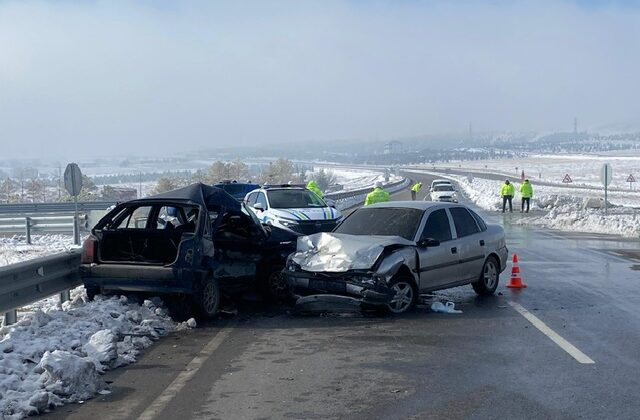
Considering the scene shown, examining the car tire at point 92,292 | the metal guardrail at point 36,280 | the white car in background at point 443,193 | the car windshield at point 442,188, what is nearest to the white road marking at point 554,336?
the car tire at point 92,292

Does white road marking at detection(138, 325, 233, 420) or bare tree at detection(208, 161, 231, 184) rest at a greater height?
bare tree at detection(208, 161, 231, 184)

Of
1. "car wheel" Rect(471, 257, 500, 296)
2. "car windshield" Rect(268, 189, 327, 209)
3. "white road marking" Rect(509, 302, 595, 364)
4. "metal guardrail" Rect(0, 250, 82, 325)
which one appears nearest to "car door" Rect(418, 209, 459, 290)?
"car wheel" Rect(471, 257, 500, 296)

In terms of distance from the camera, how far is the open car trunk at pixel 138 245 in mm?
10164

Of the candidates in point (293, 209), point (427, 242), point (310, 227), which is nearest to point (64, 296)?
point (427, 242)

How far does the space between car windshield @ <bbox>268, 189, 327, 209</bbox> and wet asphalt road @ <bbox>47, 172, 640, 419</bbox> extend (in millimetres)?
9172

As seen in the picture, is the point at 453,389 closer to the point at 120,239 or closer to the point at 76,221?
the point at 120,239

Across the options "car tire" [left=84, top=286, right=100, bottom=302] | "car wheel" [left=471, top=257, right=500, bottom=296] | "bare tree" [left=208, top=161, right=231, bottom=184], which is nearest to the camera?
"car tire" [left=84, top=286, right=100, bottom=302]

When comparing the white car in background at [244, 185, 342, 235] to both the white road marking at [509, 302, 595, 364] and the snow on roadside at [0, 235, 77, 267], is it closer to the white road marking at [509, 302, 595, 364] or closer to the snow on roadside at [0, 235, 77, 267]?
the snow on roadside at [0, 235, 77, 267]

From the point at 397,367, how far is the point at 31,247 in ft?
57.6

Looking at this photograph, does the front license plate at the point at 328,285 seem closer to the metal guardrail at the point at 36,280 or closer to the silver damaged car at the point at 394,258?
the silver damaged car at the point at 394,258

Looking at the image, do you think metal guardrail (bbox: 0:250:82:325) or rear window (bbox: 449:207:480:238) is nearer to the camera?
metal guardrail (bbox: 0:250:82:325)

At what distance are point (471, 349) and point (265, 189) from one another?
13.5 m

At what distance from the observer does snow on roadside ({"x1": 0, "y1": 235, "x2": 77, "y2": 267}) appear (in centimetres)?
1898

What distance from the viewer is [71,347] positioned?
7820 millimetres
